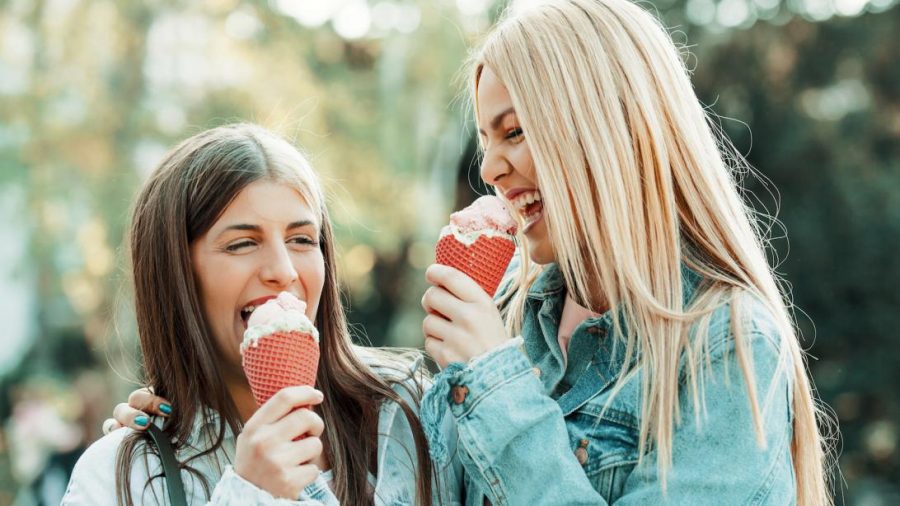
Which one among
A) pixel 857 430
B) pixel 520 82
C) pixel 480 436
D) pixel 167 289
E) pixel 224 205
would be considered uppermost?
pixel 520 82

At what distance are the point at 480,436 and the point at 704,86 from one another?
10600 mm

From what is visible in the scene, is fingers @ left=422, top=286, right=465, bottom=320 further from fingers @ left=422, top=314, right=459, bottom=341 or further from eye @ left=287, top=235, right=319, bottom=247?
eye @ left=287, top=235, right=319, bottom=247

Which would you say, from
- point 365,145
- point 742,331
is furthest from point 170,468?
point 365,145

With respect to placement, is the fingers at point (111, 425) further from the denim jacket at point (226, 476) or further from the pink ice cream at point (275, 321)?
the pink ice cream at point (275, 321)

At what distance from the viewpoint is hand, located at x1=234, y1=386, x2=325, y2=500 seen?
1.96 meters

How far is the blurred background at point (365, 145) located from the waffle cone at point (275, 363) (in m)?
8.44

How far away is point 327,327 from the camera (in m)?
2.71

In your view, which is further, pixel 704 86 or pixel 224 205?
pixel 704 86

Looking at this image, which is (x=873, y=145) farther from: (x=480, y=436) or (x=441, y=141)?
(x=480, y=436)

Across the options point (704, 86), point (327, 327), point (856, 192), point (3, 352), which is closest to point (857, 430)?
point (856, 192)

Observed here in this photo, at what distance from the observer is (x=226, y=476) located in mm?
Answer: 2029

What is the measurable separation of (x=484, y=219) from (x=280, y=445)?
707mm

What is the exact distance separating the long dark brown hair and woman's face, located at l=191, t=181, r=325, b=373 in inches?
1.1

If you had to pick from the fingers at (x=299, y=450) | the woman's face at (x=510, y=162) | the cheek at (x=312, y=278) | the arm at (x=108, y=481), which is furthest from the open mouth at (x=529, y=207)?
the arm at (x=108, y=481)
